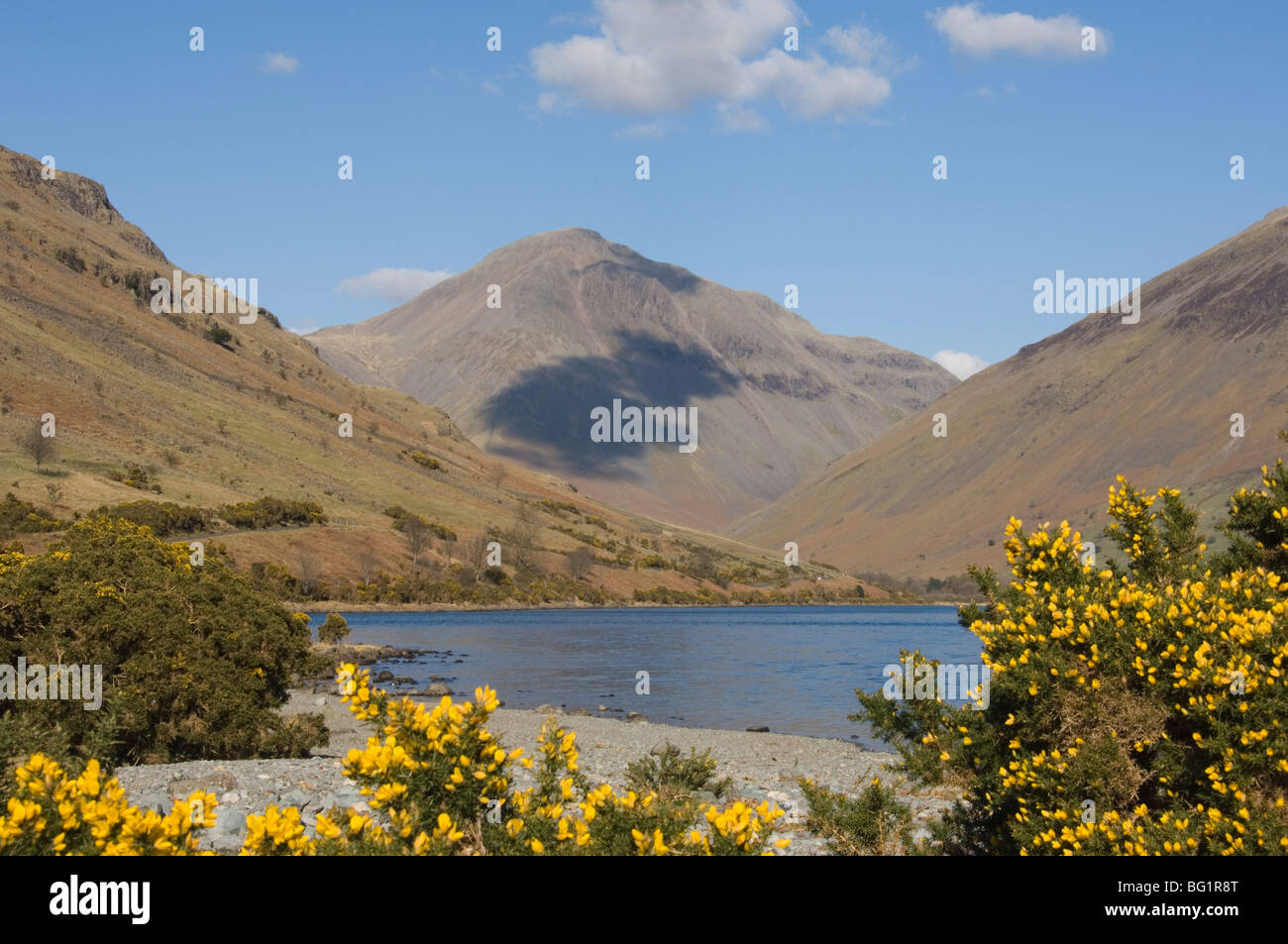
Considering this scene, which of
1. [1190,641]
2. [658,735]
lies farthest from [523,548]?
[1190,641]

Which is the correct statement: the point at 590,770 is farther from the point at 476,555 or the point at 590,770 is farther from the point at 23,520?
the point at 476,555

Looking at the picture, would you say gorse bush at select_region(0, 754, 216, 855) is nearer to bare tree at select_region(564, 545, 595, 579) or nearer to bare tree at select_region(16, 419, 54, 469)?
bare tree at select_region(16, 419, 54, 469)

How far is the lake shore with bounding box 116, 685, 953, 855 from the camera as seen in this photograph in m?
13.7

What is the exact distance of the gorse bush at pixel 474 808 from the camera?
514 cm

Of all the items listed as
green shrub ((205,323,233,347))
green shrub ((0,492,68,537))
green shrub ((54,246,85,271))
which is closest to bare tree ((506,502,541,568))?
green shrub ((0,492,68,537))

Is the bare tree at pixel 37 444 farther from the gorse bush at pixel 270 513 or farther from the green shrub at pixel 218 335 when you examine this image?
the green shrub at pixel 218 335

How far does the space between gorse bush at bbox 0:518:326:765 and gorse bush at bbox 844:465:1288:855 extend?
13739mm

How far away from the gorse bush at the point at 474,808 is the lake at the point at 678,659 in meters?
25.6

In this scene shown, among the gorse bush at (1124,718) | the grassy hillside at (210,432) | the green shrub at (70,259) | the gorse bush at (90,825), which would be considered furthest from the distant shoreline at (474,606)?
the green shrub at (70,259)

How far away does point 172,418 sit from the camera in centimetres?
10425

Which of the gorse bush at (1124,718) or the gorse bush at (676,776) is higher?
the gorse bush at (1124,718)

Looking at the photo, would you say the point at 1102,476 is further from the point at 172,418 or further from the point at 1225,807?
the point at 1225,807
